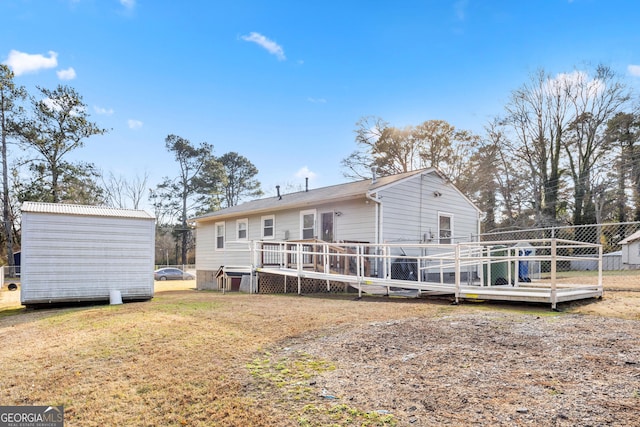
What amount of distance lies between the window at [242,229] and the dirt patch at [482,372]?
12150 millimetres

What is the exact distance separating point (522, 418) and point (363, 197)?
966 cm

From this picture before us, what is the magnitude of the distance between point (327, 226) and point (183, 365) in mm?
9714

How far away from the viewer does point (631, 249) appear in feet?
73.2

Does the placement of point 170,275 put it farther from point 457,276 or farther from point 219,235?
point 457,276

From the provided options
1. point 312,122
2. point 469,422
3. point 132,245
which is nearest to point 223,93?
point 312,122

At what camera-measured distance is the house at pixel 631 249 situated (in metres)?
21.1

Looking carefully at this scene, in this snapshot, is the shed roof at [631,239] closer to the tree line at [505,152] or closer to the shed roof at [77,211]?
the tree line at [505,152]

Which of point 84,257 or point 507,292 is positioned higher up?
point 84,257

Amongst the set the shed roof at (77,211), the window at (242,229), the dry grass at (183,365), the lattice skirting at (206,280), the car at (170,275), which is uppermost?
the shed roof at (77,211)

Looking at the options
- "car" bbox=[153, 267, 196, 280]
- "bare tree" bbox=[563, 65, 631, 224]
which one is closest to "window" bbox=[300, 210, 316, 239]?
"car" bbox=[153, 267, 196, 280]

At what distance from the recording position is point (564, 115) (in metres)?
27.2

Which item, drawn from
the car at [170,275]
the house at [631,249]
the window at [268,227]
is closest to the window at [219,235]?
the window at [268,227]

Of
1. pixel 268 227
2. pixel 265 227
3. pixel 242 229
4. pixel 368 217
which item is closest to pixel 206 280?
pixel 242 229

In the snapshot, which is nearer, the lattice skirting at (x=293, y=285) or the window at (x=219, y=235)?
the lattice skirting at (x=293, y=285)
